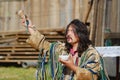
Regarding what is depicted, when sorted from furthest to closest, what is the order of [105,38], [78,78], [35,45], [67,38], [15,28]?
[15,28] → [105,38] → [35,45] → [67,38] → [78,78]

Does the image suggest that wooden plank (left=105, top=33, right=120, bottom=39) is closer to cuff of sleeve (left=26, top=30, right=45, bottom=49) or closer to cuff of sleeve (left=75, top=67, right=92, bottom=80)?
cuff of sleeve (left=26, top=30, right=45, bottom=49)

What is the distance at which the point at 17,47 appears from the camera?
14648 millimetres

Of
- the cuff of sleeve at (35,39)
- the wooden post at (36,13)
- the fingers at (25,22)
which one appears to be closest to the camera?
the cuff of sleeve at (35,39)

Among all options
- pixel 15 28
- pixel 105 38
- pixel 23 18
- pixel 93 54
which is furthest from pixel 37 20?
pixel 93 54

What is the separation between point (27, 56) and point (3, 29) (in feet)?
4.22

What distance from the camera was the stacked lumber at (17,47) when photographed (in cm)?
1429

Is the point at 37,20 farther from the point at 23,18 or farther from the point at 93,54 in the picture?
the point at 93,54

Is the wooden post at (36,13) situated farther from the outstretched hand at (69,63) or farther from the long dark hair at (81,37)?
the outstretched hand at (69,63)

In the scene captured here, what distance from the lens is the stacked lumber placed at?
14295 millimetres

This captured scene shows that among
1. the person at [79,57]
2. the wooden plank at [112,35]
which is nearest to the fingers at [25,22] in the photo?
the person at [79,57]

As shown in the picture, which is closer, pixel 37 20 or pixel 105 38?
pixel 105 38

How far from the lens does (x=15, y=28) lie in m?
14.8

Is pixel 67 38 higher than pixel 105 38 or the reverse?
higher

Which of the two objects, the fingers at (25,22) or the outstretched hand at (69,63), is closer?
the outstretched hand at (69,63)
